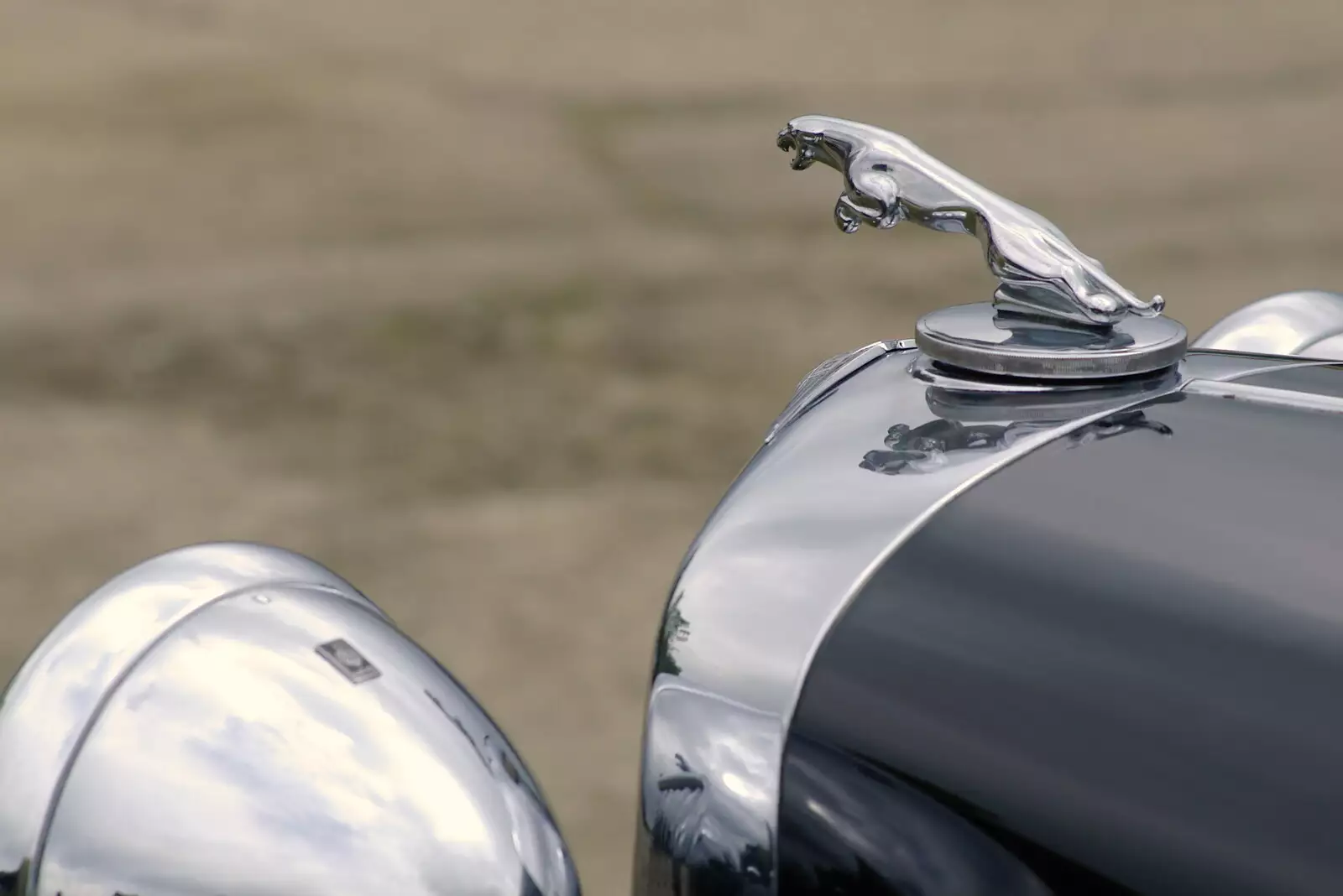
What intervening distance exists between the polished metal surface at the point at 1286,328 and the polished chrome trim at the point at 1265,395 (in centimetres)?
53

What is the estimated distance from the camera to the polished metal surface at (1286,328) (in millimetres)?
1627

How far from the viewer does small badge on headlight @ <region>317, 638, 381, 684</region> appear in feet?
3.36

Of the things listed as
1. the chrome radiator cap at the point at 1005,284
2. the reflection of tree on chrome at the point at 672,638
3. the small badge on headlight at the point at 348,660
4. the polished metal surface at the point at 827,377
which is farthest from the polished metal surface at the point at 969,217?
the small badge on headlight at the point at 348,660

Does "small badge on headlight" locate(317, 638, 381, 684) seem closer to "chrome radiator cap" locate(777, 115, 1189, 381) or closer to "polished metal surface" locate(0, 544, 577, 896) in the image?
"polished metal surface" locate(0, 544, 577, 896)

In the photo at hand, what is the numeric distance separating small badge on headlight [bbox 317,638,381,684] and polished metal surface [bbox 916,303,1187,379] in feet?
1.46

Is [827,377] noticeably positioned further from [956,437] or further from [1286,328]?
[1286,328]

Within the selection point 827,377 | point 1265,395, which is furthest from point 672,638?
point 1265,395

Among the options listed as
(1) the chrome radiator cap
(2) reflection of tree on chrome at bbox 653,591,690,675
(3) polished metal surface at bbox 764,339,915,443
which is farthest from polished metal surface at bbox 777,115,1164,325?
(2) reflection of tree on chrome at bbox 653,591,690,675

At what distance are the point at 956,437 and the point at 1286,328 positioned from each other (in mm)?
813

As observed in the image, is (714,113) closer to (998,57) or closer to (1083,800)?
(998,57)

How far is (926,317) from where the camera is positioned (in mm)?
1127

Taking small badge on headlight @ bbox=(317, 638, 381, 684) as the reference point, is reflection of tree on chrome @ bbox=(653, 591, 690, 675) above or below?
above

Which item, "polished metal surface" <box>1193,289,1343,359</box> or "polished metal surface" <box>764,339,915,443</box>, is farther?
"polished metal surface" <box>1193,289,1343,359</box>

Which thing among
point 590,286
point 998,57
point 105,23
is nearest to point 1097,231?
point 590,286
